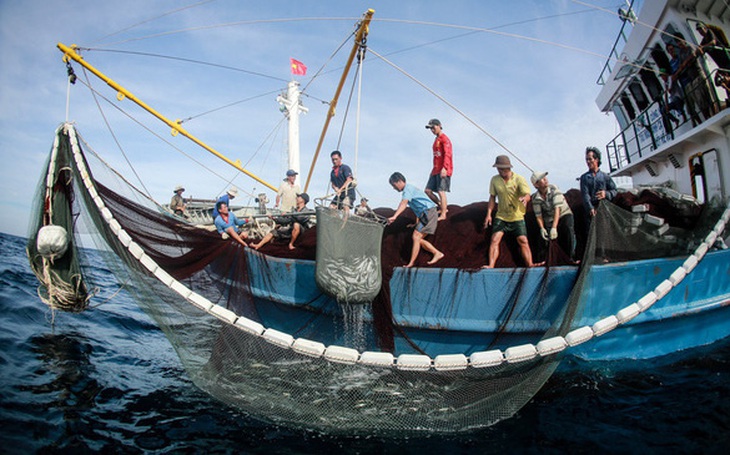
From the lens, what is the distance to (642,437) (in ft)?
10.6

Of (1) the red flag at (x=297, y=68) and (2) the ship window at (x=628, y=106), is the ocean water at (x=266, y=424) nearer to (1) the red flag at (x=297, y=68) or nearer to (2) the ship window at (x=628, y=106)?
(2) the ship window at (x=628, y=106)

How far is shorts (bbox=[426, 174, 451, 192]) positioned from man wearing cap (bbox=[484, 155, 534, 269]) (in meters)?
0.99

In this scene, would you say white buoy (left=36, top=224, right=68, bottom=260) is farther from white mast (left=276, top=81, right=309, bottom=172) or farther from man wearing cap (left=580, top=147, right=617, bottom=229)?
white mast (left=276, top=81, right=309, bottom=172)

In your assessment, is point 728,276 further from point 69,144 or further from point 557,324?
point 69,144

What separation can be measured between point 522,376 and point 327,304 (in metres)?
2.71

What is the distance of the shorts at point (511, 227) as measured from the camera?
5.00 meters

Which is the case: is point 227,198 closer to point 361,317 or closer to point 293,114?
point 361,317

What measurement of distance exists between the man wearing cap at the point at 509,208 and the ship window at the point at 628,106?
7.32 metres

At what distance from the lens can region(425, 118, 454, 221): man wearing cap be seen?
240 inches

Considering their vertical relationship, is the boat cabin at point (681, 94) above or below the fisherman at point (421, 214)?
above

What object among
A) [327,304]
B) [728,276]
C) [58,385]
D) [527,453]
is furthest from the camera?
[327,304]

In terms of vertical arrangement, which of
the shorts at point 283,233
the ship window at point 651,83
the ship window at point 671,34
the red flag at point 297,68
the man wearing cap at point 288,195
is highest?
the red flag at point 297,68

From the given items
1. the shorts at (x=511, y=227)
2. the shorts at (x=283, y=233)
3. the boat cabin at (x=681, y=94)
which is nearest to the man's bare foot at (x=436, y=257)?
the shorts at (x=511, y=227)

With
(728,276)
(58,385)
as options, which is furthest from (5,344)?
(728,276)
